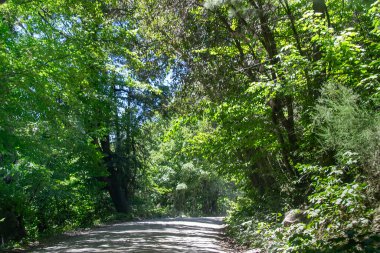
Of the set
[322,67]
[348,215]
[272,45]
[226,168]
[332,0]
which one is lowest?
[348,215]

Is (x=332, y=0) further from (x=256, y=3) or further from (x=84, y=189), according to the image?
(x=84, y=189)

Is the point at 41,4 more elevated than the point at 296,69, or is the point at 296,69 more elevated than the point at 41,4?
the point at 41,4

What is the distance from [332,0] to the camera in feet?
39.7

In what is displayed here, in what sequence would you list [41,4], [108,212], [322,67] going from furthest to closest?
[108,212] < [41,4] < [322,67]

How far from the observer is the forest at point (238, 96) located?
7.63m

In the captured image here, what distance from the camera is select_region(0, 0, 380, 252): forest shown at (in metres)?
7.63

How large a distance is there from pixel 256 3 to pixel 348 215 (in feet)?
23.6

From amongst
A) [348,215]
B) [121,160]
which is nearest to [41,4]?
[348,215]

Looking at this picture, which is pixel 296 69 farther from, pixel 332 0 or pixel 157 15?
pixel 157 15

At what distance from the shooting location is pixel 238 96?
12211 mm

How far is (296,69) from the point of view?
32.2 ft

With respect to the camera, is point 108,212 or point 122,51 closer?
point 122,51

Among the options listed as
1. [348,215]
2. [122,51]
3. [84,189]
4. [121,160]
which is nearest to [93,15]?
[122,51]

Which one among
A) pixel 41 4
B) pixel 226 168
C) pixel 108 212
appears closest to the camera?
pixel 41 4
